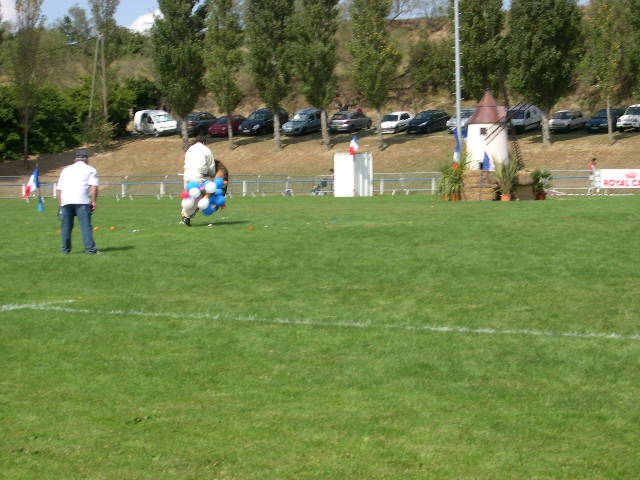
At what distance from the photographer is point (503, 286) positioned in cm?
1185

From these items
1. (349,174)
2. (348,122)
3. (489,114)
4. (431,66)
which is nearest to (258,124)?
(348,122)

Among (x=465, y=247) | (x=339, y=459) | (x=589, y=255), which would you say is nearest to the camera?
(x=339, y=459)

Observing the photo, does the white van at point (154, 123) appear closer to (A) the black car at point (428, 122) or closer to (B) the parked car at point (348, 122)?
(B) the parked car at point (348, 122)

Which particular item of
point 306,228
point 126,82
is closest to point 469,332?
point 306,228

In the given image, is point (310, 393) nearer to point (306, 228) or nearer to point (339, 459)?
point (339, 459)

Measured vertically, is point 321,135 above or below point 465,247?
above

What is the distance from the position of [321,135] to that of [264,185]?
2402 cm

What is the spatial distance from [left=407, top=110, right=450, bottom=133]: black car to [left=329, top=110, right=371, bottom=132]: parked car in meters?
5.11

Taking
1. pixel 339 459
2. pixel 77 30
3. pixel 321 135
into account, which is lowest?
pixel 339 459

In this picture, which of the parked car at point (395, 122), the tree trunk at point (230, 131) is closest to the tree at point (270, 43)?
the tree trunk at point (230, 131)

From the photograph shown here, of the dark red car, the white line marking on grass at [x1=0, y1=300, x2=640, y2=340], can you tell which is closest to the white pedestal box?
the white line marking on grass at [x1=0, y1=300, x2=640, y2=340]

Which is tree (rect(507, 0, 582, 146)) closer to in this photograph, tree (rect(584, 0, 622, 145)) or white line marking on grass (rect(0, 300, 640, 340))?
tree (rect(584, 0, 622, 145))

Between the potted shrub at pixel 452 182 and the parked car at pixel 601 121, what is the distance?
1163 inches

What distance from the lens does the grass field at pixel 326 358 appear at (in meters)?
5.89
